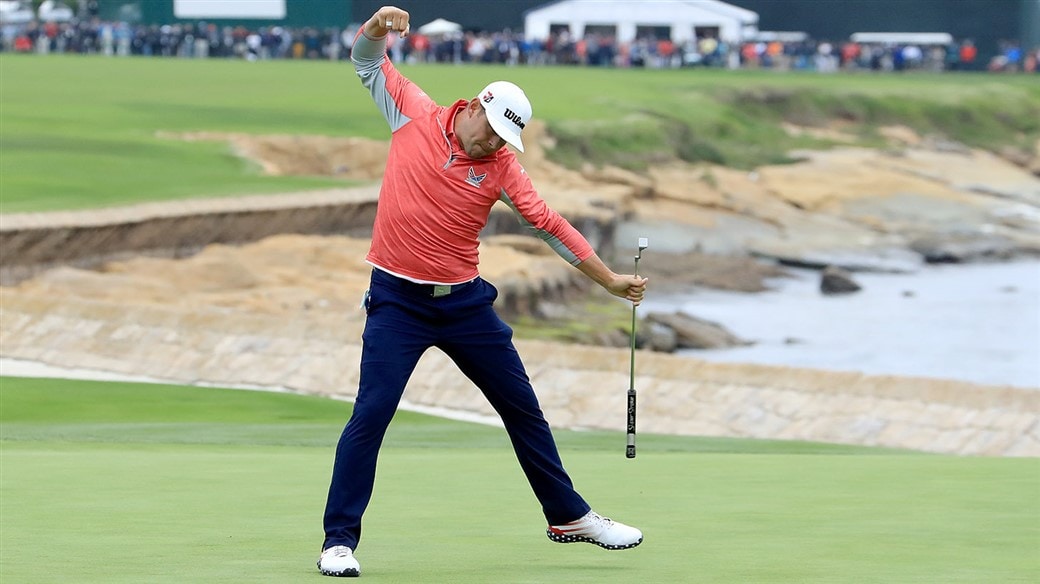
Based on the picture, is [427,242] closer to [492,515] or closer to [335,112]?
[492,515]

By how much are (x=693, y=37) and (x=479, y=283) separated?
234ft

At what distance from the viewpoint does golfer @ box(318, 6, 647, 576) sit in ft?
19.4

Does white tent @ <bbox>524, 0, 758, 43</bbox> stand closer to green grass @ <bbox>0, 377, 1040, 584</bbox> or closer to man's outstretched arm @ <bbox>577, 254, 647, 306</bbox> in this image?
green grass @ <bbox>0, 377, 1040, 584</bbox>

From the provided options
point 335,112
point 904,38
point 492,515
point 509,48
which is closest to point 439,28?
point 509,48

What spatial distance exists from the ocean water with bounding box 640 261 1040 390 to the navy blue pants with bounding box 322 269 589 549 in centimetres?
2485

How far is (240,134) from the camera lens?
3781cm

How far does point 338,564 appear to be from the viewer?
557 centimetres

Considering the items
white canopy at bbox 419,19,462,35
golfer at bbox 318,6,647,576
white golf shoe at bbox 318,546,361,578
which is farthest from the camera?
white canopy at bbox 419,19,462,35

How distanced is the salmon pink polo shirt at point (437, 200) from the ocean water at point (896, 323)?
82.2 feet

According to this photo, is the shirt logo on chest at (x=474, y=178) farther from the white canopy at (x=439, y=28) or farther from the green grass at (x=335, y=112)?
the white canopy at (x=439, y=28)

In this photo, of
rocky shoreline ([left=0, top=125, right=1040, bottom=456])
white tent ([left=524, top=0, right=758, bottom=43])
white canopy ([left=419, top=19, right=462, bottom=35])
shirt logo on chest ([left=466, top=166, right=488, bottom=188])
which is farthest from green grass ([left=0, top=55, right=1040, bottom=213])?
shirt logo on chest ([left=466, top=166, right=488, bottom=188])

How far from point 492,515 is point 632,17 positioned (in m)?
69.9

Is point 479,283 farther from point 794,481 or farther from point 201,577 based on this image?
point 794,481

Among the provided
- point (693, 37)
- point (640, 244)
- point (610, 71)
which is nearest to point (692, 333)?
point (640, 244)
